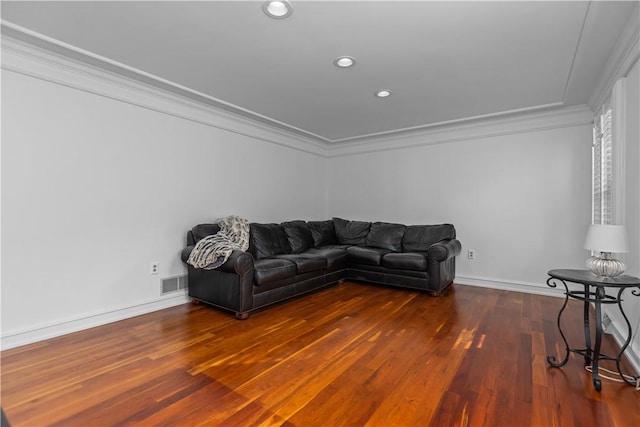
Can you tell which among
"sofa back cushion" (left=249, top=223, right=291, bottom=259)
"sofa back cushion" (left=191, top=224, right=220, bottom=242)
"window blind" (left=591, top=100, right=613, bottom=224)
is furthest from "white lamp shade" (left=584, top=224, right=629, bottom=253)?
"sofa back cushion" (left=191, top=224, right=220, bottom=242)

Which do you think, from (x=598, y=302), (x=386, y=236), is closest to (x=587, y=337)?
(x=598, y=302)

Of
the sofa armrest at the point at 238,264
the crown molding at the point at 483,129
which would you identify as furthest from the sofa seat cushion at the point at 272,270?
the crown molding at the point at 483,129

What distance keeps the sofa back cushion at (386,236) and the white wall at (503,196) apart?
1.39 ft

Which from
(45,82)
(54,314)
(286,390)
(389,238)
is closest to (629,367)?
(286,390)

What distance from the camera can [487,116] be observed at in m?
4.22

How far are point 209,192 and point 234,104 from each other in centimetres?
117

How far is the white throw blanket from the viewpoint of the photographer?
3.15 m

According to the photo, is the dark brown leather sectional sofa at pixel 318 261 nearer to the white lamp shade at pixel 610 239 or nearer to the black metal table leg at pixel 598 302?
the black metal table leg at pixel 598 302

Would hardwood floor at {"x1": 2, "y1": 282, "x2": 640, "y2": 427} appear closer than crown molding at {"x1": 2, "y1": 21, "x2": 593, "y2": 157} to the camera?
Yes

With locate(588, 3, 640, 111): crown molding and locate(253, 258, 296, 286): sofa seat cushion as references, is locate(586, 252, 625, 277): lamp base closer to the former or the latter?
locate(588, 3, 640, 111): crown molding

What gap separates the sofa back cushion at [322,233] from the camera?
511 cm

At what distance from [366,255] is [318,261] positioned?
0.85 meters

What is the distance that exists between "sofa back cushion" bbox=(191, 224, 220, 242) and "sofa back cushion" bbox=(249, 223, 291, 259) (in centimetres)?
52

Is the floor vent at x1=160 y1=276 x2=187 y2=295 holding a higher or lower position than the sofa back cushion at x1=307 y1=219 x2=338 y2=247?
lower
